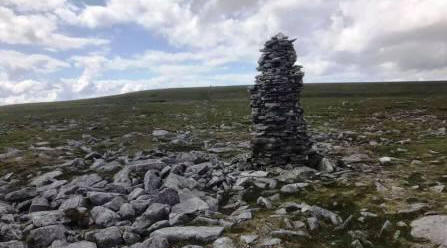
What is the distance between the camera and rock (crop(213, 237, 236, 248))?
12724 millimetres

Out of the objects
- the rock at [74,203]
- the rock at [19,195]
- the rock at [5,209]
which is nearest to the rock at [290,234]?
the rock at [74,203]

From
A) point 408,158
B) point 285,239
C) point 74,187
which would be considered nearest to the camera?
point 285,239

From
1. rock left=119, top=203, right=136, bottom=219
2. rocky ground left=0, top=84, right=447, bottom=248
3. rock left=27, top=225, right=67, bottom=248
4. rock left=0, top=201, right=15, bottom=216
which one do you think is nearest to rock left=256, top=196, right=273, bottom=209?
rocky ground left=0, top=84, right=447, bottom=248

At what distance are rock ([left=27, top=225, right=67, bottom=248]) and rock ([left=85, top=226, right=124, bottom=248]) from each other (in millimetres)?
878

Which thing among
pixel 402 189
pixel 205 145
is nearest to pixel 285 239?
pixel 402 189

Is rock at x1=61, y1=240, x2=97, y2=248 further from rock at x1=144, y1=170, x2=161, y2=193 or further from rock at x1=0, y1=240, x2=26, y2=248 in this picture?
rock at x1=144, y1=170, x2=161, y2=193

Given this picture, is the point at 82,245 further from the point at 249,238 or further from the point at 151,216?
the point at 249,238

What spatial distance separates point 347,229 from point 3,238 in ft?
36.1

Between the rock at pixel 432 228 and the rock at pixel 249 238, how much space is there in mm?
4560

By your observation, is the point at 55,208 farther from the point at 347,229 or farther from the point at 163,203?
the point at 347,229

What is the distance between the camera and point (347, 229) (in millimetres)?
13789

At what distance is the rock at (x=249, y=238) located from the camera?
12961 mm

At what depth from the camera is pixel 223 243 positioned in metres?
12.9

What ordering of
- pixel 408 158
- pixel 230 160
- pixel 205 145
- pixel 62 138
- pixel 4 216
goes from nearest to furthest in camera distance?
pixel 4 216 → pixel 408 158 → pixel 230 160 → pixel 205 145 → pixel 62 138
